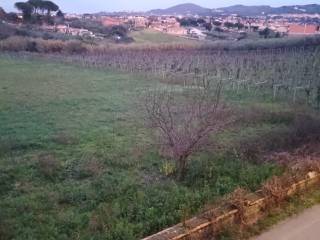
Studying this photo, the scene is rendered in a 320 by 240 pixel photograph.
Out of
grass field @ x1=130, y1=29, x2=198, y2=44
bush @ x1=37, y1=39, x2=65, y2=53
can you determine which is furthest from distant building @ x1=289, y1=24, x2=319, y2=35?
bush @ x1=37, y1=39, x2=65, y2=53

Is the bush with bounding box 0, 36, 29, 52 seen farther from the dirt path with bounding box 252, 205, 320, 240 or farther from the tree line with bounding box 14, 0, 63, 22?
the dirt path with bounding box 252, 205, 320, 240

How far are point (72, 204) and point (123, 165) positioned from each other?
5.90 ft

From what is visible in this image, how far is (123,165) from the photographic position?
765 cm

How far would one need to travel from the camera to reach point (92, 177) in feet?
23.3

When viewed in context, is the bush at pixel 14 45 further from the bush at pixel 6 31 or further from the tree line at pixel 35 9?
the tree line at pixel 35 9

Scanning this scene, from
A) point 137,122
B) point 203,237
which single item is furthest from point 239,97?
point 203,237

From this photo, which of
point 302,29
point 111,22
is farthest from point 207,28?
point 302,29

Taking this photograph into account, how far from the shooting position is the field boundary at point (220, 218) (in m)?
4.27

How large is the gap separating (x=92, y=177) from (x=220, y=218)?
3009mm

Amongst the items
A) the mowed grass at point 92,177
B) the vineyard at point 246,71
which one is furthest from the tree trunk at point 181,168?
the vineyard at point 246,71

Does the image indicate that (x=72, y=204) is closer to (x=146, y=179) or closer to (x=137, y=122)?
(x=146, y=179)

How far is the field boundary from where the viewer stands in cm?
427

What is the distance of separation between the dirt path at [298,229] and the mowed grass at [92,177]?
35.0 inches

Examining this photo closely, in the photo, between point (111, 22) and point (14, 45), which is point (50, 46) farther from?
point (111, 22)
